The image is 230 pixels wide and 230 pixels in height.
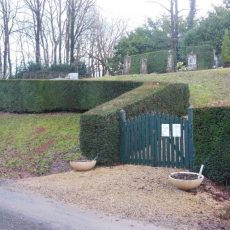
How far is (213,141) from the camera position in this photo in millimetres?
8867

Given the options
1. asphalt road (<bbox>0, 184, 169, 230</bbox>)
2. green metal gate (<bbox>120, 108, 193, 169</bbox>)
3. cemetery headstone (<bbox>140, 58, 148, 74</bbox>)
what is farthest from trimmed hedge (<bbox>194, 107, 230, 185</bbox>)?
cemetery headstone (<bbox>140, 58, 148, 74</bbox>)

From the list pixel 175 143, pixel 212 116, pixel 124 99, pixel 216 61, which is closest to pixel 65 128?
pixel 124 99

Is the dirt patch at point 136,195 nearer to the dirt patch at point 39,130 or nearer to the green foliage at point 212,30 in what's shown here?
the dirt patch at point 39,130

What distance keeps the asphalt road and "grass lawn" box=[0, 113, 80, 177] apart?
4.95 m

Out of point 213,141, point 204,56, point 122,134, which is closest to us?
point 213,141

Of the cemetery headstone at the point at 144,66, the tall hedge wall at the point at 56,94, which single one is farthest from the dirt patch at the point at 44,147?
the cemetery headstone at the point at 144,66

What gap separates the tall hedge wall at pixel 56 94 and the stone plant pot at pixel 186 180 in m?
8.52

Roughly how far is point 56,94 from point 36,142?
3849mm

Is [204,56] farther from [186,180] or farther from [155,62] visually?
[186,180]

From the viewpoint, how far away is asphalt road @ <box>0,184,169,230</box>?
6.04m

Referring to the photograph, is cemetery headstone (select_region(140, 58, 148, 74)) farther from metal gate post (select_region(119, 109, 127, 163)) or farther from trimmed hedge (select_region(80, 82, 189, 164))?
metal gate post (select_region(119, 109, 127, 163))

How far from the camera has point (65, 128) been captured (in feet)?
54.1

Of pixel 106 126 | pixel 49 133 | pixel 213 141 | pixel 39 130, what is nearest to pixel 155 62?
pixel 39 130

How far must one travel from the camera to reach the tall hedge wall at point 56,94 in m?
17.2
